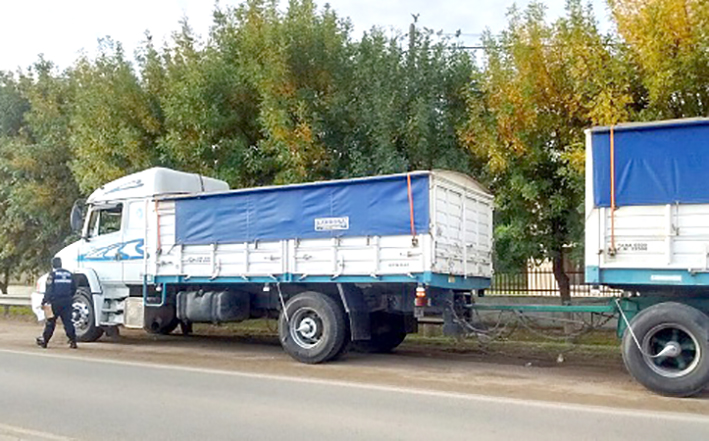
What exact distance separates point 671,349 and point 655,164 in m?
2.27

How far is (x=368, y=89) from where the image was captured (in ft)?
51.3

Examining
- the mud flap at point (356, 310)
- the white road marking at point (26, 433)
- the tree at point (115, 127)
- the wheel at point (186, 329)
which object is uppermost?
the tree at point (115, 127)

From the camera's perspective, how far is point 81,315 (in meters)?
14.7

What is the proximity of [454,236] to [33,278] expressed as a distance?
2155cm

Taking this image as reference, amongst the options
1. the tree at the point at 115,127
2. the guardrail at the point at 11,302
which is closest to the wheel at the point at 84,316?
the tree at the point at 115,127

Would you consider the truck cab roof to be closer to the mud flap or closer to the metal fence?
the mud flap

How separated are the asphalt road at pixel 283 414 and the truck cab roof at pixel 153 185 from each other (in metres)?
4.69

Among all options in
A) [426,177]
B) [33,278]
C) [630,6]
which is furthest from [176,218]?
[33,278]

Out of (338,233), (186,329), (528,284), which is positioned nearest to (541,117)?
(338,233)

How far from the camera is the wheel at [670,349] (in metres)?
8.73

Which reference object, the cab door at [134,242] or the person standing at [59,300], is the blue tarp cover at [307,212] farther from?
the person standing at [59,300]

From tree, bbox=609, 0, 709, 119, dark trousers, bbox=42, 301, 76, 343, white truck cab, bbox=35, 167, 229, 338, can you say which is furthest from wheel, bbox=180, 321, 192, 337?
tree, bbox=609, 0, 709, 119

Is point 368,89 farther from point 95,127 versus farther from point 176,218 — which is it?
point 95,127

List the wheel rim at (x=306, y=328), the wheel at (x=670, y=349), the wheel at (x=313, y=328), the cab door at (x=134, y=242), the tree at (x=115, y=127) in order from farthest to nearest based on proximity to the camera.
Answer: the tree at (x=115, y=127) → the cab door at (x=134, y=242) → the wheel rim at (x=306, y=328) → the wheel at (x=313, y=328) → the wheel at (x=670, y=349)
